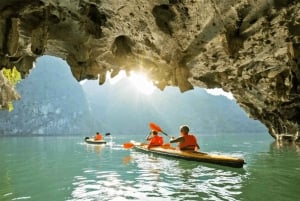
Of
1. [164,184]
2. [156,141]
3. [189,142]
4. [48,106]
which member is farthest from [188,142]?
[48,106]

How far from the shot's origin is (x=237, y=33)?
10234 millimetres

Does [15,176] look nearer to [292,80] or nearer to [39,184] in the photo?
[39,184]

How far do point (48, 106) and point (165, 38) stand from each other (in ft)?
427

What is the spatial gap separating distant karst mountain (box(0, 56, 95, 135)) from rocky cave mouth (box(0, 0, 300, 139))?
11111 cm

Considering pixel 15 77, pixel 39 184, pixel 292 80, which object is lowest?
pixel 39 184

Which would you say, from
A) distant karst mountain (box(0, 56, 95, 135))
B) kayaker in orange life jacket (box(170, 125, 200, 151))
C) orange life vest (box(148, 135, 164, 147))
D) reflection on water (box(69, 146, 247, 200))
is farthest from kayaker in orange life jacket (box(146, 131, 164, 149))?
distant karst mountain (box(0, 56, 95, 135))

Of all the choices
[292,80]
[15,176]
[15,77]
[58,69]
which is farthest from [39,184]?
[58,69]

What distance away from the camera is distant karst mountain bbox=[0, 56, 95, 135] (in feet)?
395

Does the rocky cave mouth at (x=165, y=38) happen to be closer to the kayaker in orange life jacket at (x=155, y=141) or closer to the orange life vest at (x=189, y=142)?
the orange life vest at (x=189, y=142)

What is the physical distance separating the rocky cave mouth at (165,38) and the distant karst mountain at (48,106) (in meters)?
111

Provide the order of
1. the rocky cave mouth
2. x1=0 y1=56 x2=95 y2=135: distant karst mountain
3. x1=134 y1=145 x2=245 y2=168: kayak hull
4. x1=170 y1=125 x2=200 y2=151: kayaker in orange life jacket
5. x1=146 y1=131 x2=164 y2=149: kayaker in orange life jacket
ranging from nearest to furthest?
the rocky cave mouth → x1=134 y1=145 x2=245 y2=168: kayak hull → x1=170 y1=125 x2=200 y2=151: kayaker in orange life jacket → x1=146 y1=131 x2=164 y2=149: kayaker in orange life jacket → x1=0 y1=56 x2=95 y2=135: distant karst mountain

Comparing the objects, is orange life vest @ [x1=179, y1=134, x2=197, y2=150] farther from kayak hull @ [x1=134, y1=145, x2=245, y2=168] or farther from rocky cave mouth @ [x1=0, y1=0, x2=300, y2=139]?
rocky cave mouth @ [x1=0, y1=0, x2=300, y2=139]

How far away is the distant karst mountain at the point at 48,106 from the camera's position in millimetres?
120387

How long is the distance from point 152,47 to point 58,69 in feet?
472
